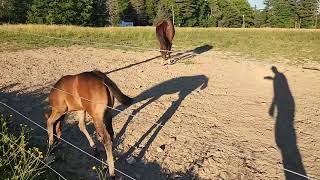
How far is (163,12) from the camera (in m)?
84.6

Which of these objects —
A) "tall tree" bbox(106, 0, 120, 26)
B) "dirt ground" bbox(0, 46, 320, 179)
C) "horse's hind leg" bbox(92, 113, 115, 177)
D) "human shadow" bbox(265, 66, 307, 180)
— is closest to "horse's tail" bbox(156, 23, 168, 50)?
"dirt ground" bbox(0, 46, 320, 179)

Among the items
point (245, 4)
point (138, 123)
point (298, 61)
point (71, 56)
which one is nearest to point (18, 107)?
point (138, 123)

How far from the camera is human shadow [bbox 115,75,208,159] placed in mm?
6805

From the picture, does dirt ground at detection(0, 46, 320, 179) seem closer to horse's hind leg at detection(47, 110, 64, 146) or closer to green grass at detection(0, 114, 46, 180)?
horse's hind leg at detection(47, 110, 64, 146)

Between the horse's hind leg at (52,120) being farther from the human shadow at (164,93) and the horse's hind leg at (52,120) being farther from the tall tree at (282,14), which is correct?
the tall tree at (282,14)

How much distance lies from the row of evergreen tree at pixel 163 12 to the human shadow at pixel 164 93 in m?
46.5

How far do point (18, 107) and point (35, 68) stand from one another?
4492 millimetres

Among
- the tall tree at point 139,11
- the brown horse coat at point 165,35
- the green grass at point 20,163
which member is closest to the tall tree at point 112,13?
the tall tree at point 139,11

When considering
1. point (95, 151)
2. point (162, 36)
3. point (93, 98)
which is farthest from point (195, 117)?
point (162, 36)

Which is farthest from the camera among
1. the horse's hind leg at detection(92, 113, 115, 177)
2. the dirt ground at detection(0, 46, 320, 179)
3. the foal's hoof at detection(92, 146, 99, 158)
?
the foal's hoof at detection(92, 146, 99, 158)

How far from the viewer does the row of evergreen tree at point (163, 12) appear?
57.0 metres

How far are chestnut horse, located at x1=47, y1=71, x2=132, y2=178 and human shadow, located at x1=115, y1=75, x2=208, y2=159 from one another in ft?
3.30

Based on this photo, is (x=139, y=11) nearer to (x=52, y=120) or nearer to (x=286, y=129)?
(x=286, y=129)

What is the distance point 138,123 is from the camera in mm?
7523
